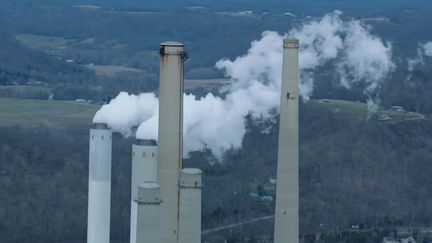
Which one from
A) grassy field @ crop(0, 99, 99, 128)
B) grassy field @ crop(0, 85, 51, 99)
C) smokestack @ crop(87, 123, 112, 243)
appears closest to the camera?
smokestack @ crop(87, 123, 112, 243)

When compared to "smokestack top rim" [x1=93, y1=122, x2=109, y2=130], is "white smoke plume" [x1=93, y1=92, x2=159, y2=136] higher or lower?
higher

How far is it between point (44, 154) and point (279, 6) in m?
80.3

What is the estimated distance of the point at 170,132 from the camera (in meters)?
37.2

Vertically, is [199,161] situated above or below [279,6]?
below

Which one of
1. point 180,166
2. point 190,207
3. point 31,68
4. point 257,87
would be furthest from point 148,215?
point 31,68

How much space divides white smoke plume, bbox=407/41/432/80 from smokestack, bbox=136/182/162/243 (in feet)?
122

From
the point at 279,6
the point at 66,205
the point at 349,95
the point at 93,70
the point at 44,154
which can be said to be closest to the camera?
the point at 66,205

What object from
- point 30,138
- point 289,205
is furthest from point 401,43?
point 289,205

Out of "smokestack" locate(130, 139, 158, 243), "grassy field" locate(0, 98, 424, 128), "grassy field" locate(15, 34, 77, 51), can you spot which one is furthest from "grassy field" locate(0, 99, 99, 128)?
"grassy field" locate(15, 34, 77, 51)

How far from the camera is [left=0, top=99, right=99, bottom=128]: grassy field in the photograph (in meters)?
63.5

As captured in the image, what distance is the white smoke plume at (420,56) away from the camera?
72.2 meters

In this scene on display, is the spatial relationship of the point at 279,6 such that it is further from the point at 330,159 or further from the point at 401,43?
the point at 330,159

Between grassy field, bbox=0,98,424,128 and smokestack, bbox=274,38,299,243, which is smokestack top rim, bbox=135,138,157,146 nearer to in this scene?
smokestack, bbox=274,38,299,243

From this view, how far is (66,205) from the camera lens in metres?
49.1
